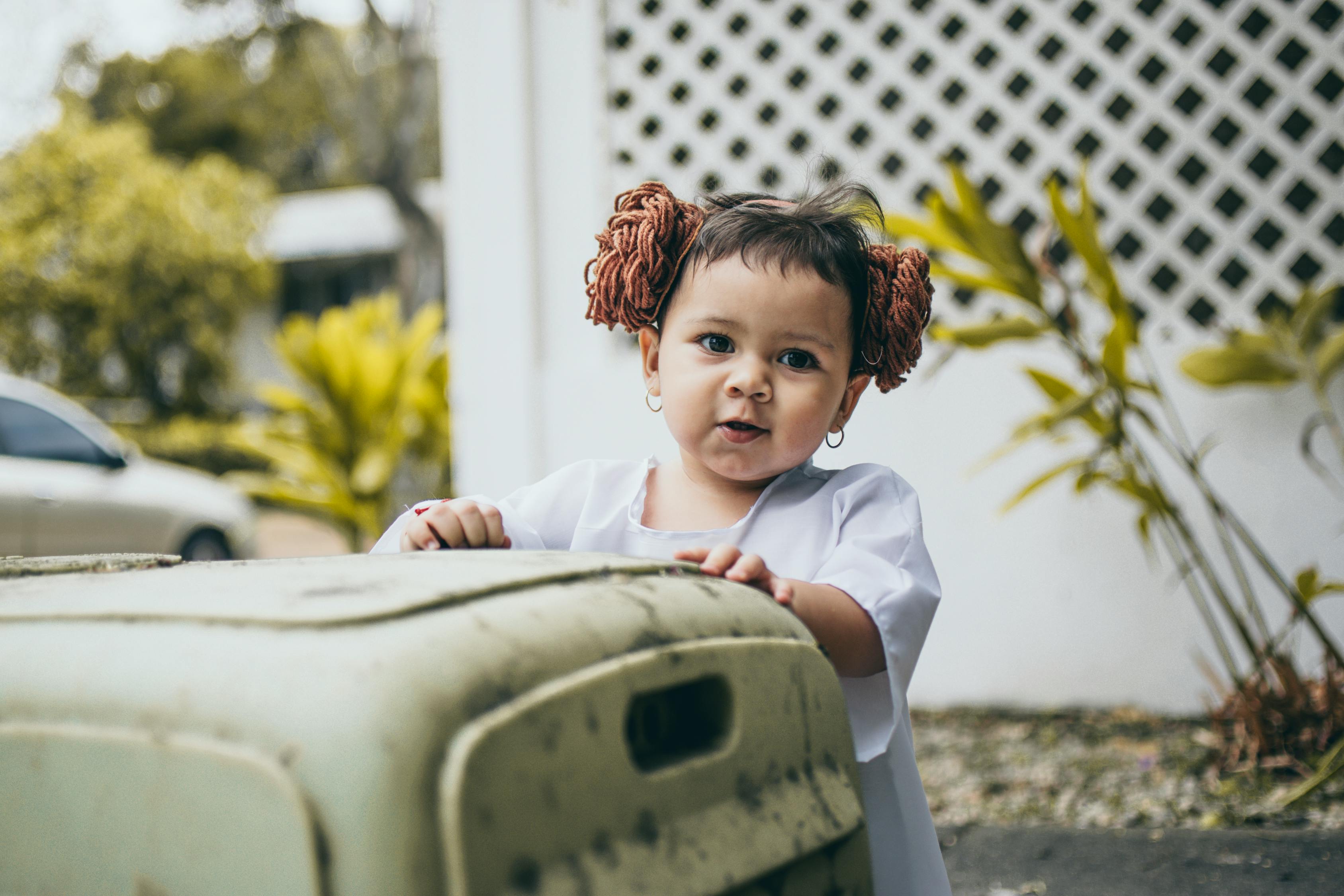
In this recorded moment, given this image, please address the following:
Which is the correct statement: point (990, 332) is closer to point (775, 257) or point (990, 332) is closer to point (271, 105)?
point (775, 257)

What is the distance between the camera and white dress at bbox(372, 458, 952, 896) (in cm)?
113

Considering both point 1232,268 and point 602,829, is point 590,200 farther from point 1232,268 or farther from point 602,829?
point 602,829

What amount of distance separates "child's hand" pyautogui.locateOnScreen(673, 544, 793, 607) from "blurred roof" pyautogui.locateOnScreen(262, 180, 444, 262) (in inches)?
589

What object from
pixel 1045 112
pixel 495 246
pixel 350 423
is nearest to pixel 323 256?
pixel 350 423

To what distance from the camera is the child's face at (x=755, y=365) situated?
4.09 ft

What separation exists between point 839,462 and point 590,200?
1.25 metres

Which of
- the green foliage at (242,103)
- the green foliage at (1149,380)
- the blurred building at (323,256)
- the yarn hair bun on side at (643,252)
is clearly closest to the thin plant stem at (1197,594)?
the green foliage at (1149,380)

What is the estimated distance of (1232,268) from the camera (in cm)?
344

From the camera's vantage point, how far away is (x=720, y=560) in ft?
3.30

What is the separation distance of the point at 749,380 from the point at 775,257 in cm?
15

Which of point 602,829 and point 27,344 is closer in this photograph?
point 602,829

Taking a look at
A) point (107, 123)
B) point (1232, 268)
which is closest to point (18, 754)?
point (1232, 268)

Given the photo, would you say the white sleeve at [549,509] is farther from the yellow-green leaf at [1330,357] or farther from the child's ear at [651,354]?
the yellow-green leaf at [1330,357]

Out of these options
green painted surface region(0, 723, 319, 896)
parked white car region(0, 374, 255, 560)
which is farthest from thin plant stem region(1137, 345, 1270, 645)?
parked white car region(0, 374, 255, 560)
